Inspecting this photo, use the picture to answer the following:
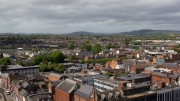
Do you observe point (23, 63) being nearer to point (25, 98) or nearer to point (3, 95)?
point (3, 95)

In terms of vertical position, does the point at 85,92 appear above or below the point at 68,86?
above

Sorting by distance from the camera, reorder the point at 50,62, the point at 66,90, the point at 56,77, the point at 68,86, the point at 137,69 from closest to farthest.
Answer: the point at 66,90 → the point at 68,86 → the point at 56,77 → the point at 137,69 → the point at 50,62

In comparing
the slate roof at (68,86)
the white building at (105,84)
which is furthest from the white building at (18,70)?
the white building at (105,84)

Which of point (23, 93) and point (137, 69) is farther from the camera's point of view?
point (137, 69)

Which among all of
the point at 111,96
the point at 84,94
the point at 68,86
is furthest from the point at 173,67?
the point at 84,94

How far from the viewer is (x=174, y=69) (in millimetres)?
71750

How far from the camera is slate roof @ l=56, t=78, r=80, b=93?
4657 centimetres

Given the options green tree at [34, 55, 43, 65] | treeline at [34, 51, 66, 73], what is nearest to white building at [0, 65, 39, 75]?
treeline at [34, 51, 66, 73]

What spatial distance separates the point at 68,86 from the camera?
47906mm

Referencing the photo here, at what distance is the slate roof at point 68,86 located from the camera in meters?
46.6

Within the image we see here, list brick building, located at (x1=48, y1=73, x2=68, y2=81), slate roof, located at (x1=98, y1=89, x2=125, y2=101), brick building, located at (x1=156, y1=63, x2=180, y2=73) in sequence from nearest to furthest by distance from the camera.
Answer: slate roof, located at (x1=98, y1=89, x2=125, y2=101) < brick building, located at (x1=48, y1=73, x2=68, y2=81) < brick building, located at (x1=156, y1=63, x2=180, y2=73)

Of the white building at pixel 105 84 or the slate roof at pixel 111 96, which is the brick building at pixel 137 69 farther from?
the slate roof at pixel 111 96

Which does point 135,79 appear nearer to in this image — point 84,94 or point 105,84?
point 105,84

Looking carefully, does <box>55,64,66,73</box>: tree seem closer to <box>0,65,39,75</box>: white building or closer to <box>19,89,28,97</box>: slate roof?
<box>0,65,39,75</box>: white building
